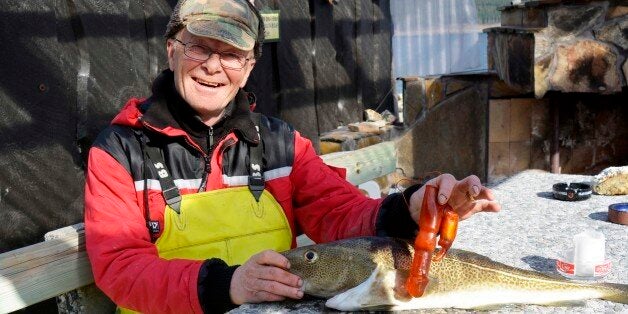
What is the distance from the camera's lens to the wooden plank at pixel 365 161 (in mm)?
4594

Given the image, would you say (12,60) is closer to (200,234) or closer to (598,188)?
(200,234)

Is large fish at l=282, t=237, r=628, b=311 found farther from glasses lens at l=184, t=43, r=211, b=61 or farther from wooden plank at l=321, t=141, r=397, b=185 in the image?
wooden plank at l=321, t=141, r=397, b=185

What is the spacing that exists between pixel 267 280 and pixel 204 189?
65 cm

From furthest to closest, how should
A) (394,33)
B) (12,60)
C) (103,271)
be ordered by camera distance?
(394,33)
(12,60)
(103,271)

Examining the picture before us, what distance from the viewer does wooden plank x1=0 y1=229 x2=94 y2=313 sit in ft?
8.31

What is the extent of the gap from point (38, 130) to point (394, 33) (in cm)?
471

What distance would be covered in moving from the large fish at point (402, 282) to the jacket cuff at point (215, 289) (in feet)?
0.68

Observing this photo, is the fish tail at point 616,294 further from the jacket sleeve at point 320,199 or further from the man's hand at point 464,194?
the jacket sleeve at point 320,199

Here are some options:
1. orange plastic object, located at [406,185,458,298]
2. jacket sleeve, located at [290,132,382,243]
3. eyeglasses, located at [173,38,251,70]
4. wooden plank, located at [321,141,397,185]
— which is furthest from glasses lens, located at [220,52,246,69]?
wooden plank, located at [321,141,397,185]

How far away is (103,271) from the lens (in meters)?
2.41

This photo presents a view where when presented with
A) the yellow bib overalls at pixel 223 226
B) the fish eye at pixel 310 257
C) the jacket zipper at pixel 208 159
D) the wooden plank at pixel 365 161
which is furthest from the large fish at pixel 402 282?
the wooden plank at pixel 365 161

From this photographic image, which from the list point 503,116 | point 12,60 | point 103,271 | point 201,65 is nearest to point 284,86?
point 503,116

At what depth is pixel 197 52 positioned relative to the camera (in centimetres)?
265

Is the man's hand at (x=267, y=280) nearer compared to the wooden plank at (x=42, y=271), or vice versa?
the man's hand at (x=267, y=280)
